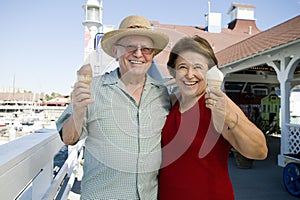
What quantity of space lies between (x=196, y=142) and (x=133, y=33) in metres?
0.57

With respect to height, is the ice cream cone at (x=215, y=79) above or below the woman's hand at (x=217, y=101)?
above

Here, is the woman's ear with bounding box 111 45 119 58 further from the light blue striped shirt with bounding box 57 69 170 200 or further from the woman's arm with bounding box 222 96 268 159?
the woman's arm with bounding box 222 96 268 159

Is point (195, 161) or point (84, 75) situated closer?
point (84, 75)

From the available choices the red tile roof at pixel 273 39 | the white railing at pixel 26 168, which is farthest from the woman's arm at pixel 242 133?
the red tile roof at pixel 273 39

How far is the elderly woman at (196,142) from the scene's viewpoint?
1204 mm

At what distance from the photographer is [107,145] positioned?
126 centimetres

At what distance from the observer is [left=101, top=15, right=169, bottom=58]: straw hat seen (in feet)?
4.25

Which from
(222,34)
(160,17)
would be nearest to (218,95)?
(160,17)

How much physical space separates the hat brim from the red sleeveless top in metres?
0.34

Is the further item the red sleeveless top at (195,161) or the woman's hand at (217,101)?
the red sleeveless top at (195,161)

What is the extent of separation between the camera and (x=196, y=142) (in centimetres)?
127

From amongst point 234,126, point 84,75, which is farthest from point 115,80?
point 234,126

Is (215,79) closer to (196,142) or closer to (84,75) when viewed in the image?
(196,142)

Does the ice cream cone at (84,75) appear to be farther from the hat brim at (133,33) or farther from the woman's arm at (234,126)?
the woman's arm at (234,126)
